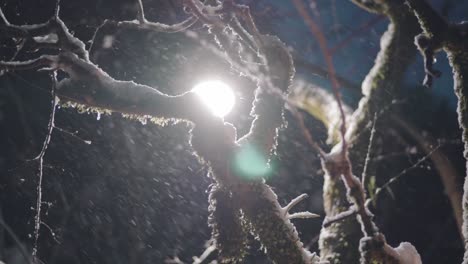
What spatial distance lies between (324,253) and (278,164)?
4.84 meters

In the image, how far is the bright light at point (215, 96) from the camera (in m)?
2.37

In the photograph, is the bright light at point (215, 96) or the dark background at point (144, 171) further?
the dark background at point (144, 171)

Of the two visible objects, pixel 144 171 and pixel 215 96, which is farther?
pixel 144 171

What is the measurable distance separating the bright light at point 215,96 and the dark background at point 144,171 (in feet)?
12.1

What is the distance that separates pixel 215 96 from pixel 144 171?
22.4ft

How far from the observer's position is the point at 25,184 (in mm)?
7828

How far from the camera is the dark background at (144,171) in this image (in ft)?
22.7

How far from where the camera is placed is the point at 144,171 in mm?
8812

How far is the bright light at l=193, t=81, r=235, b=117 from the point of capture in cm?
237

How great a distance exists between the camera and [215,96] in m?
2.39

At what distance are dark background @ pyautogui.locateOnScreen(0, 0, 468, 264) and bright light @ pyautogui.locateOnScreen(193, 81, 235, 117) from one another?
3.69 metres

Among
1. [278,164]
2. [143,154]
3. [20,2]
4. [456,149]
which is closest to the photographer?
[20,2]

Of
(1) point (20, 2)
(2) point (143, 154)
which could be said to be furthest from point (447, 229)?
(1) point (20, 2)

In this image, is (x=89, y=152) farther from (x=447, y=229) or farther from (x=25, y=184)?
(x=447, y=229)
